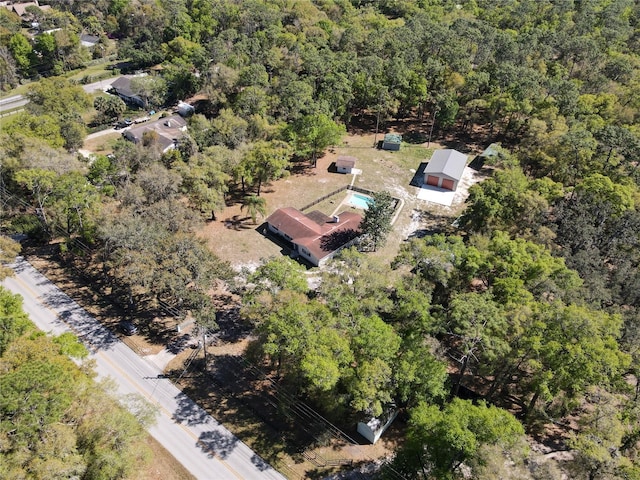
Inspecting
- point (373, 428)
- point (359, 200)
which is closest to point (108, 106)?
point (359, 200)

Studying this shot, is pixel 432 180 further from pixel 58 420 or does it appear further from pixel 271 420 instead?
pixel 58 420

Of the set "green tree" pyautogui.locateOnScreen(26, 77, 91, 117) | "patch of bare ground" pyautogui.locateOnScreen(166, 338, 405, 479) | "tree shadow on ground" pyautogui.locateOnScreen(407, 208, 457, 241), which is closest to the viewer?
"patch of bare ground" pyautogui.locateOnScreen(166, 338, 405, 479)

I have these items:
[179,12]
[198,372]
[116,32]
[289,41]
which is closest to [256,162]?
[198,372]

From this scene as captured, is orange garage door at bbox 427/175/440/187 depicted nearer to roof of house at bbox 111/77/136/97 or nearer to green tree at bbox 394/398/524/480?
green tree at bbox 394/398/524/480

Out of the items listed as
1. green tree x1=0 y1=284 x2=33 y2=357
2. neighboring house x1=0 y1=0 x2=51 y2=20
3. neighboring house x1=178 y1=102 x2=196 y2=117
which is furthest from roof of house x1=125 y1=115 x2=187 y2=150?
neighboring house x1=0 y1=0 x2=51 y2=20

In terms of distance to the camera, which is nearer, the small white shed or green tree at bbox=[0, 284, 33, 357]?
green tree at bbox=[0, 284, 33, 357]

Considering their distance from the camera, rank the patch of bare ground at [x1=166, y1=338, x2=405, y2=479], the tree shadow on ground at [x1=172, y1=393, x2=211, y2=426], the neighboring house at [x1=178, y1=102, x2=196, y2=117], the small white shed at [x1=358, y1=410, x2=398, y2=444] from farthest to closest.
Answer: the neighboring house at [x1=178, y1=102, x2=196, y2=117], the tree shadow on ground at [x1=172, y1=393, x2=211, y2=426], the small white shed at [x1=358, y1=410, x2=398, y2=444], the patch of bare ground at [x1=166, y1=338, x2=405, y2=479]
